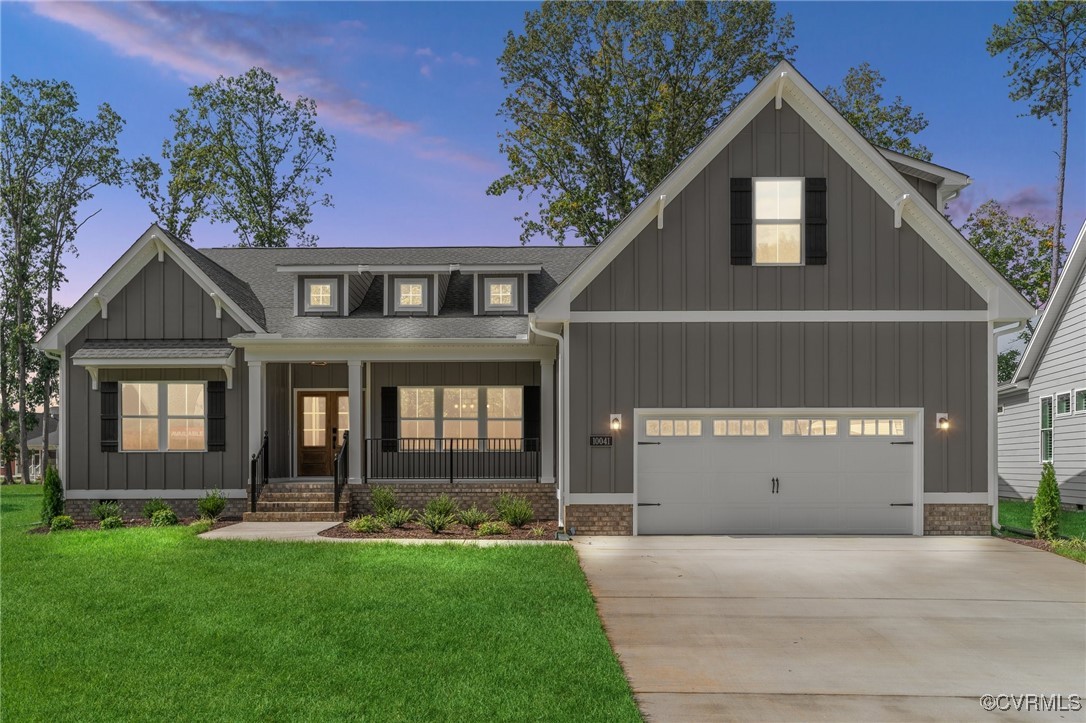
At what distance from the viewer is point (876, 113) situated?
26.9m

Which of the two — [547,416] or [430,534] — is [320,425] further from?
[430,534]

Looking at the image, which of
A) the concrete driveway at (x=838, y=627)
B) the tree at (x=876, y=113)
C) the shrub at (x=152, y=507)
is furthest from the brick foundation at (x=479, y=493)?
the tree at (x=876, y=113)

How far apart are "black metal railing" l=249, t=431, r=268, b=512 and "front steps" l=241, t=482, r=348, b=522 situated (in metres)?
0.13

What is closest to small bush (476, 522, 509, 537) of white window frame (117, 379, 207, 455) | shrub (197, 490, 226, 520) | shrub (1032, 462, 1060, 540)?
shrub (197, 490, 226, 520)

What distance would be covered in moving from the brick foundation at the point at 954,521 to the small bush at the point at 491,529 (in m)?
7.08

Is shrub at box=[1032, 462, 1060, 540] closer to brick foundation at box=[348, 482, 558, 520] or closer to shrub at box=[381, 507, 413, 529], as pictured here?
brick foundation at box=[348, 482, 558, 520]

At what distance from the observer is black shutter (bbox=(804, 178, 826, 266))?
12430mm

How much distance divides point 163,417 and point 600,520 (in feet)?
30.5

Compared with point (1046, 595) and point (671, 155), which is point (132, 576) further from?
point (671, 155)

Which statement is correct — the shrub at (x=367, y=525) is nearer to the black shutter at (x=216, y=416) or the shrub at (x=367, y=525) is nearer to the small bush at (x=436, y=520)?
the small bush at (x=436, y=520)

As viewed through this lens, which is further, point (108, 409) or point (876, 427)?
point (108, 409)

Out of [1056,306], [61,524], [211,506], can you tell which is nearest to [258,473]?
[211,506]

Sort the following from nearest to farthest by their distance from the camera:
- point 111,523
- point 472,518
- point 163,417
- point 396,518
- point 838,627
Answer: point 838,627
point 396,518
point 472,518
point 111,523
point 163,417

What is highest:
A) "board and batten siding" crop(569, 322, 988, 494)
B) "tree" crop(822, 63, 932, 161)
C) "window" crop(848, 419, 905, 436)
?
"tree" crop(822, 63, 932, 161)
